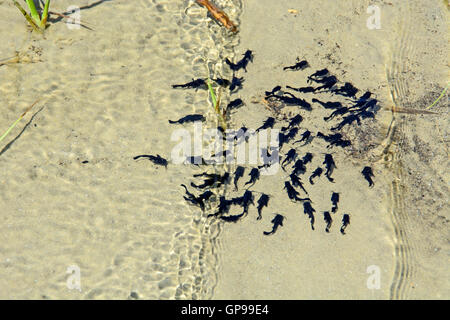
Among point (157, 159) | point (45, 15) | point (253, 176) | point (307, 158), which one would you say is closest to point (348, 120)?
point (307, 158)

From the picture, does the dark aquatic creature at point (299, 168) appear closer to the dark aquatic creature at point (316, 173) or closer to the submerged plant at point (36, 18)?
the dark aquatic creature at point (316, 173)

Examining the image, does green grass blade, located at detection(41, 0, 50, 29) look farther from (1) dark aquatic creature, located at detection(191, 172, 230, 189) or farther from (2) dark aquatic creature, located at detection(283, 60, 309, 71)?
(2) dark aquatic creature, located at detection(283, 60, 309, 71)

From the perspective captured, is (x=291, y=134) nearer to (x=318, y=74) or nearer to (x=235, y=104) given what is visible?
(x=235, y=104)

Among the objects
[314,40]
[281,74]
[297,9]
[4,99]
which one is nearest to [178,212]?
[281,74]

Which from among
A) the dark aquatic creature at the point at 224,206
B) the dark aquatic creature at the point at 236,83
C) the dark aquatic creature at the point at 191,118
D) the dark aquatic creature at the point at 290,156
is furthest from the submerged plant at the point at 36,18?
the dark aquatic creature at the point at 290,156

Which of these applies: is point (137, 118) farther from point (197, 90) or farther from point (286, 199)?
point (286, 199)

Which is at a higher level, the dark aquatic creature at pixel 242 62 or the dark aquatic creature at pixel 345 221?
the dark aquatic creature at pixel 242 62
